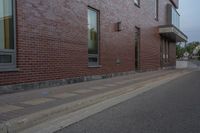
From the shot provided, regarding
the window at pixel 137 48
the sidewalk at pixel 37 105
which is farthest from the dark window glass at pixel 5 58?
the window at pixel 137 48

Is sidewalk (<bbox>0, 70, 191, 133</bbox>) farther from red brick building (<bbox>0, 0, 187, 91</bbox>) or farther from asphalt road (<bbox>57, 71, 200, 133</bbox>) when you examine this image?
red brick building (<bbox>0, 0, 187, 91</bbox>)

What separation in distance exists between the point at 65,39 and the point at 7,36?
3223mm

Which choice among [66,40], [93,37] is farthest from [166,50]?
[66,40]

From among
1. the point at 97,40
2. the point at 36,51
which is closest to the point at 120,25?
the point at 97,40

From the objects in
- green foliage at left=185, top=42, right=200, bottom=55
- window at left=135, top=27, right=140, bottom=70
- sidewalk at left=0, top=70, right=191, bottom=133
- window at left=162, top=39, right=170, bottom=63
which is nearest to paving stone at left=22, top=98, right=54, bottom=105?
sidewalk at left=0, top=70, right=191, bottom=133

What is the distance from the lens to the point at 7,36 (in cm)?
945

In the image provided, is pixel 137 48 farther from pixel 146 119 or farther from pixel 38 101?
pixel 146 119

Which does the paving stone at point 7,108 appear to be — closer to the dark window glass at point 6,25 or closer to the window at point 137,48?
the dark window glass at point 6,25

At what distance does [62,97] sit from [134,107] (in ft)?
6.71

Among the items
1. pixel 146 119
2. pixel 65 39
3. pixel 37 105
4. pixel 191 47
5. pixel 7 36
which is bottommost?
pixel 146 119

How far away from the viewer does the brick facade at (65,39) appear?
9.97m

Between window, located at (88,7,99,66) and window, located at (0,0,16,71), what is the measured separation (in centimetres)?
553

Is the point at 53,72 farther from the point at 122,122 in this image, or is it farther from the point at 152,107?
the point at 122,122

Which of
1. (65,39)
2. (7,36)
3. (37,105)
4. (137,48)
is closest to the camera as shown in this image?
(37,105)
